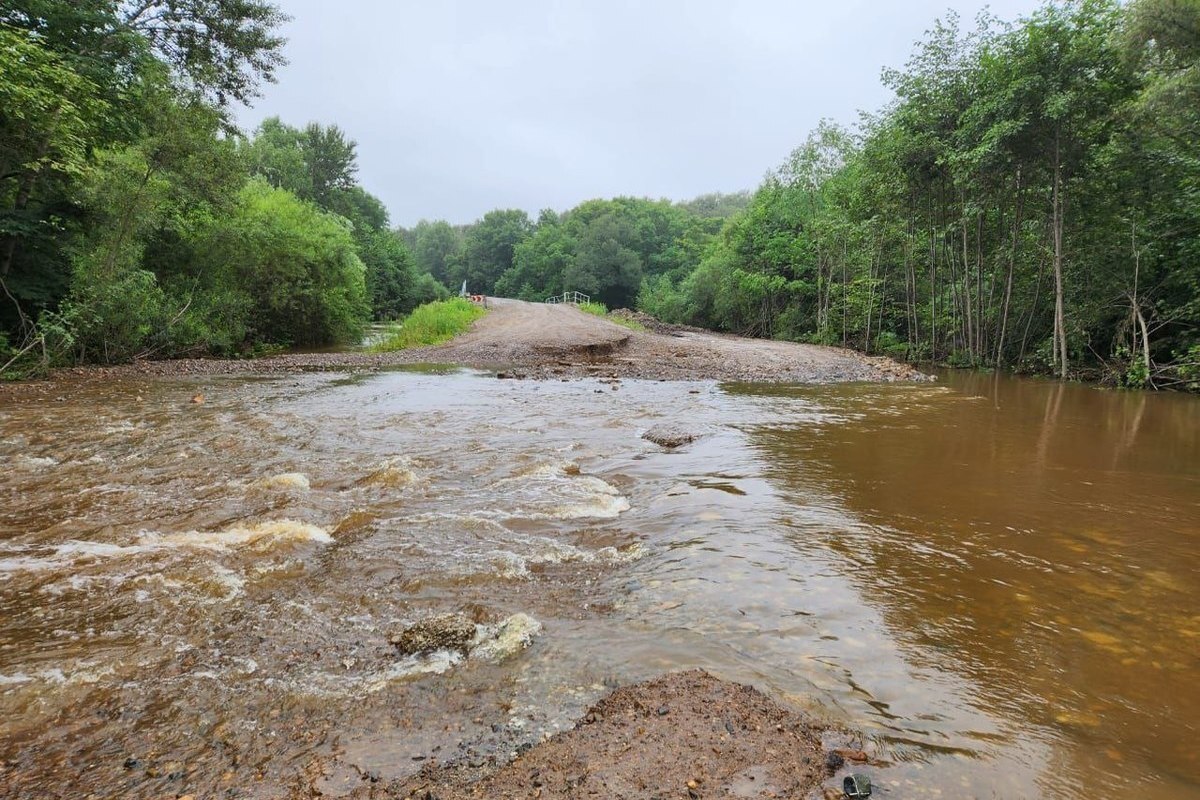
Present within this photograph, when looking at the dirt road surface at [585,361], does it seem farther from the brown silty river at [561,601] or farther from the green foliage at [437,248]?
the green foliage at [437,248]

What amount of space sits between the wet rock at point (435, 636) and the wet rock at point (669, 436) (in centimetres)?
447

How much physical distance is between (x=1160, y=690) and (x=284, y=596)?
159 inches

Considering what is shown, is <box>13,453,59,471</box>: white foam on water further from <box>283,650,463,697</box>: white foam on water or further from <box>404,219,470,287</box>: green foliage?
<box>404,219,470,287</box>: green foliage

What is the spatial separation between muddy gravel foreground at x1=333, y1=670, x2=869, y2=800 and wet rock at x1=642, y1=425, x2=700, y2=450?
484cm

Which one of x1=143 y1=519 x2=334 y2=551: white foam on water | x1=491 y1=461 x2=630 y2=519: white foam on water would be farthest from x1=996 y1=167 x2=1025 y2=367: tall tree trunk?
x1=143 y1=519 x2=334 y2=551: white foam on water

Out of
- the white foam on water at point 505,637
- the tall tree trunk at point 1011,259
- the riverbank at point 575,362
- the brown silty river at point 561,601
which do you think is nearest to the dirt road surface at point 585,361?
the riverbank at point 575,362

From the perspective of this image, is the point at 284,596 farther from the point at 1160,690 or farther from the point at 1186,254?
the point at 1186,254

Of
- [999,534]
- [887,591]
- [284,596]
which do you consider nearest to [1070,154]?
[999,534]

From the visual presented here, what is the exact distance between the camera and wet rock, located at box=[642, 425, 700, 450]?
7.08 m

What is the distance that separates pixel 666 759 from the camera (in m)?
1.90

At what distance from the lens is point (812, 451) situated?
22.4 feet

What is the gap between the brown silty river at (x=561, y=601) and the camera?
2.03 metres

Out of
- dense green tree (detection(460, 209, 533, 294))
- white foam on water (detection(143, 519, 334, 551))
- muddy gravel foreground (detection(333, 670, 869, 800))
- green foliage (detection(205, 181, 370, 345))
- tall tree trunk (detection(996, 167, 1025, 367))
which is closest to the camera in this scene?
muddy gravel foreground (detection(333, 670, 869, 800))

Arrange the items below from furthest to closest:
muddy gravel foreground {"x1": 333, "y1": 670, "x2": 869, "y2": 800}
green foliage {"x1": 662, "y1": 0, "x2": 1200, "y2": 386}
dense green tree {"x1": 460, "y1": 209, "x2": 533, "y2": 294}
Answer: dense green tree {"x1": 460, "y1": 209, "x2": 533, "y2": 294}
green foliage {"x1": 662, "y1": 0, "x2": 1200, "y2": 386}
muddy gravel foreground {"x1": 333, "y1": 670, "x2": 869, "y2": 800}
